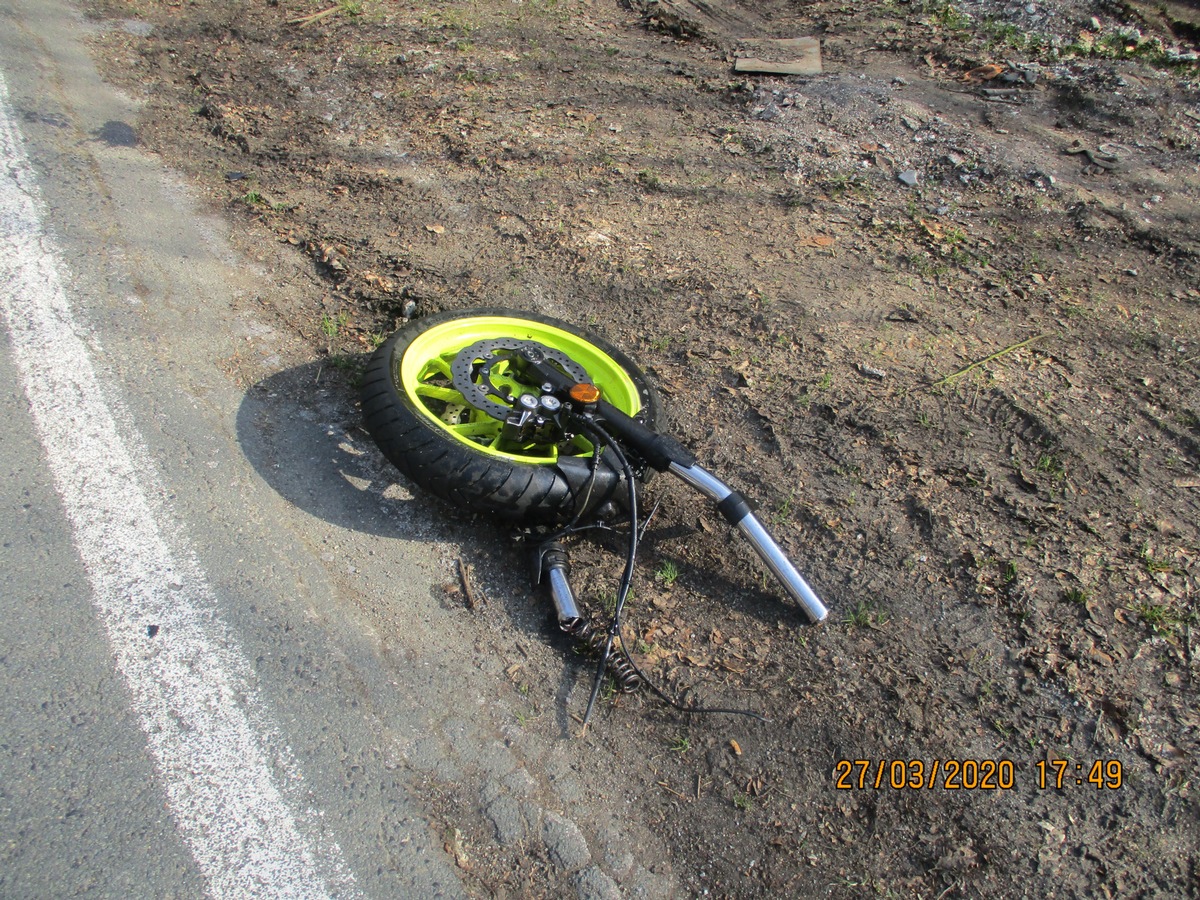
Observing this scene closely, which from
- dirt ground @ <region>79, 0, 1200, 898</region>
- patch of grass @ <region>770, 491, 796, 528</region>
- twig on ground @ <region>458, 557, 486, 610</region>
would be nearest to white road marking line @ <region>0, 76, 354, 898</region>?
dirt ground @ <region>79, 0, 1200, 898</region>

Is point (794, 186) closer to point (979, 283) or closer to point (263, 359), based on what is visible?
point (979, 283)

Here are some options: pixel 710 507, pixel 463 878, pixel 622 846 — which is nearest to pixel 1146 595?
pixel 710 507

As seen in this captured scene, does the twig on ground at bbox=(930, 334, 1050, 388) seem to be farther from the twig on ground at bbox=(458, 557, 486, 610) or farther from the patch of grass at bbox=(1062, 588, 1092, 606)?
the twig on ground at bbox=(458, 557, 486, 610)

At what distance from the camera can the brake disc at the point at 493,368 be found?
3.58 meters

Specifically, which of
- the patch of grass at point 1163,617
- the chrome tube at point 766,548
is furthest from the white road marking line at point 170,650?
the patch of grass at point 1163,617

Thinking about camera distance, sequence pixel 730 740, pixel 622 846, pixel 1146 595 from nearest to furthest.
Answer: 1. pixel 622 846
2. pixel 730 740
3. pixel 1146 595

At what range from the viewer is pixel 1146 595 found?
323cm

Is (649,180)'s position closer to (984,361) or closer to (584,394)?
(984,361)

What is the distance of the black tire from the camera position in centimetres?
318

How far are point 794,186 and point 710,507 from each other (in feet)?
9.79

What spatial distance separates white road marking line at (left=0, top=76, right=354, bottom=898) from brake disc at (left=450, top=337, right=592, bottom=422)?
128cm

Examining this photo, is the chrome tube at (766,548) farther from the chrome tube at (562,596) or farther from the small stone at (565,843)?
the small stone at (565,843)

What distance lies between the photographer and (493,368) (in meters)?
3.85

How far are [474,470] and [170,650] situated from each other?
1177 mm
